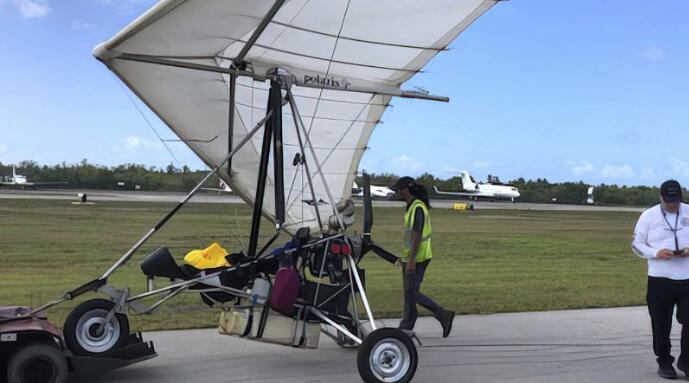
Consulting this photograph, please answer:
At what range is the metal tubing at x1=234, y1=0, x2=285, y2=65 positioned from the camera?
5.44 meters

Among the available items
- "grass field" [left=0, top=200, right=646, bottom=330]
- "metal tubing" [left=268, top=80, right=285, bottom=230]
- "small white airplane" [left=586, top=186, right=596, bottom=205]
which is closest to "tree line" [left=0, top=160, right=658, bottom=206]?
"small white airplane" [left=586, top=186, right=596, bottom=205]

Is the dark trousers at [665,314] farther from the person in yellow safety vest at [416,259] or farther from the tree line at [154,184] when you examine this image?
the tree line at [154,184]

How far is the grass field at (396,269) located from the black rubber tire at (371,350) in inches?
67.6

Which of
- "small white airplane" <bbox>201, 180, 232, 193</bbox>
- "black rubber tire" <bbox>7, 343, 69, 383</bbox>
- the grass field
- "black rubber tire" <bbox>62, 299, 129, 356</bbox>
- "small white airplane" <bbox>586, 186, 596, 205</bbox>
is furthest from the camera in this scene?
"small white airplane" <bbox>586, 186, 596, 205</bbox>

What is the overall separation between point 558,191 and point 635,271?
88.3 metres

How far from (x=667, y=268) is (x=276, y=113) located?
3955 millimetres

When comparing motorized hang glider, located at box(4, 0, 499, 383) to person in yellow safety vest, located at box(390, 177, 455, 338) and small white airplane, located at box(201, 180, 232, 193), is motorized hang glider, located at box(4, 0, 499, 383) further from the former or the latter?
person in yellow safety vest, located at box(390, 177, 455, 338)

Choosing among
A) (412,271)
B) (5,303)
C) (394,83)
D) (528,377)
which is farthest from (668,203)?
(5,303)

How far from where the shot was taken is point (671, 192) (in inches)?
235

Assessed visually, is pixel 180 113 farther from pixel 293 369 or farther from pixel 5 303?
pixel 5 303

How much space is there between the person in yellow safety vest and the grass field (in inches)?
62.7

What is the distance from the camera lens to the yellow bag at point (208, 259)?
19.7 feet

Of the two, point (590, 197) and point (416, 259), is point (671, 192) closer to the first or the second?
point (416, 259)

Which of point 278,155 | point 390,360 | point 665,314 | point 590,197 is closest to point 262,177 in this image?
point 278,155
